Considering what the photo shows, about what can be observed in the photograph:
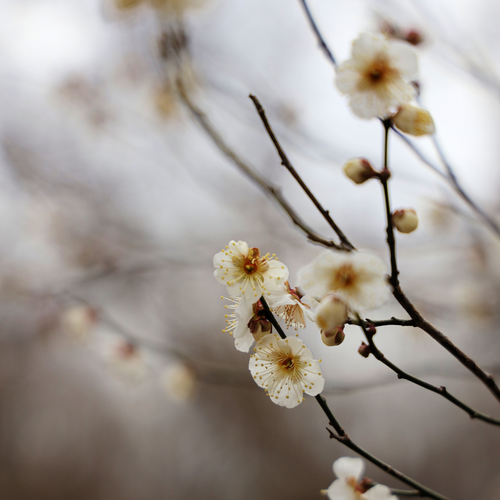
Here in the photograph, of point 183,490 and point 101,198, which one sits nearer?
point 101,198

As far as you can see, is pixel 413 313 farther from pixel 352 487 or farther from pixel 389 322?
pixel 352 487

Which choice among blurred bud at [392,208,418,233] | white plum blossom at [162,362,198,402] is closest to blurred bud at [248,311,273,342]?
blurred bud at [392,208,418,233]

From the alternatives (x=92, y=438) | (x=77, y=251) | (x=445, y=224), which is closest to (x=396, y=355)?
(x=445, y=224)

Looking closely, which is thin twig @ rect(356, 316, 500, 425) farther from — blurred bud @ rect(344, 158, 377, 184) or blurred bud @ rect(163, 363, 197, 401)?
blurred bud @ rect(163, 363, 197, 401)

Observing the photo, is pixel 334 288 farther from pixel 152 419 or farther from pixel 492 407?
pixel 492 407

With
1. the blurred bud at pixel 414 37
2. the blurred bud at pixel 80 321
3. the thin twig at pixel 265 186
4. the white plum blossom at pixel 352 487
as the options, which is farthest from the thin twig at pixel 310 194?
the blurred bud at pixel 80 321

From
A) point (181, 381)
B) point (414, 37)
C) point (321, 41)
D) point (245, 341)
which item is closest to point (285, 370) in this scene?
point (245, 341)

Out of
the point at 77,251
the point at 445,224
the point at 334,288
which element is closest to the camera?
the point at 334,288
